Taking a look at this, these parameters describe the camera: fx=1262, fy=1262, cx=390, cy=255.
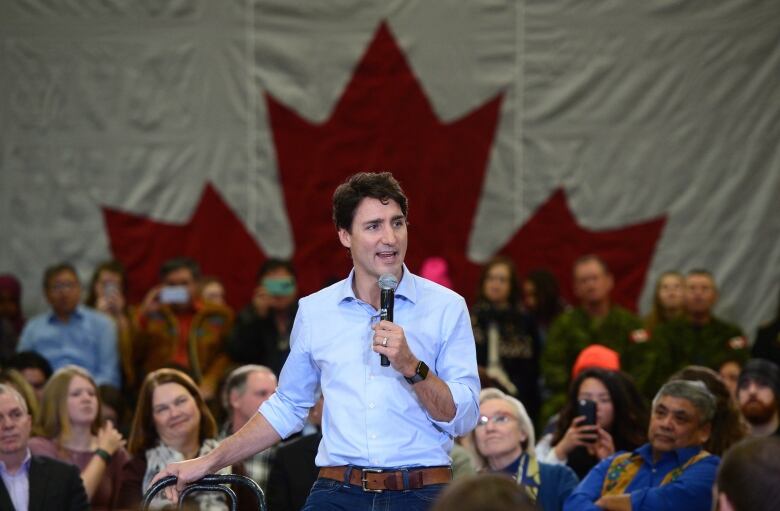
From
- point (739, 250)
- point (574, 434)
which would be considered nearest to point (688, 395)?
point (574, 434)

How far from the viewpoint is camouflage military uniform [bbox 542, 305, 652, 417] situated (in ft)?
22.6

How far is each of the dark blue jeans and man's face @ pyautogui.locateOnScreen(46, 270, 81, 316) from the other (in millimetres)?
4455

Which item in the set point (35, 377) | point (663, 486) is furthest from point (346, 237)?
point (35, 377)

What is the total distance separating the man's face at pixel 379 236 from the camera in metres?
3.36

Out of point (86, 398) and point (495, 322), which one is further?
point (495, 322)

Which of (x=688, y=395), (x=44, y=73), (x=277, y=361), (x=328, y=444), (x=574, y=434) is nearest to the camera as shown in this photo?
(x=328, y=444)

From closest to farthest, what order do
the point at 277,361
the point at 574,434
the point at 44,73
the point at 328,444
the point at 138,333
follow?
the point at 328,444, the point at 574,434, the point at 277,361, the point at 138,333, the point at 44,73

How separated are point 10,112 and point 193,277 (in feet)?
6.34

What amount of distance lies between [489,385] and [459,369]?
2844mm

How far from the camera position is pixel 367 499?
10.8ft

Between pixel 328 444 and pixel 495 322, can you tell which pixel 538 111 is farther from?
pixel 328 444

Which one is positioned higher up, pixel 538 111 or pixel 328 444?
pixel 538 111

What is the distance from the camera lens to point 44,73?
341 inches

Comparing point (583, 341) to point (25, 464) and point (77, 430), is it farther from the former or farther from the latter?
point (25, 464)
